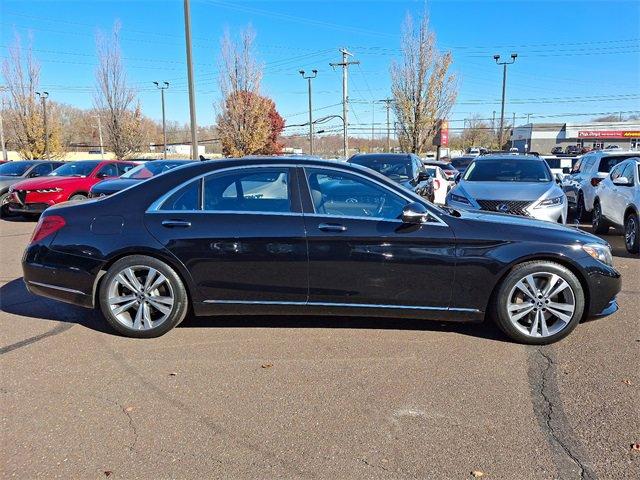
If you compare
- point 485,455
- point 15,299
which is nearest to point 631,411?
point 485,455

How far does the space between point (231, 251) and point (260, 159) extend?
35.4 inches

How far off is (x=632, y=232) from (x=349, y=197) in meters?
6.05

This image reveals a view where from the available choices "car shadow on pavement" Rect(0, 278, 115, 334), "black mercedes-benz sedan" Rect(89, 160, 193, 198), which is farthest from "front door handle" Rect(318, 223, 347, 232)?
"black mercedes-benz sedan" Rect(89, 160, 193, 198)

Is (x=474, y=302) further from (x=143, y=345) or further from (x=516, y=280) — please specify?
(x=143, y=345)

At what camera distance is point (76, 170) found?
13.1 metres

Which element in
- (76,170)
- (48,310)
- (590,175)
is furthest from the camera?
(76,170)

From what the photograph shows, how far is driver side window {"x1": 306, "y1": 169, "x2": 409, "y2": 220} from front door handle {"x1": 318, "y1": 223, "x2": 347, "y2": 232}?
126mm

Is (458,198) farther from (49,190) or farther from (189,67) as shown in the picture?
(189,67)

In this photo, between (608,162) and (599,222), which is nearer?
(599,222)

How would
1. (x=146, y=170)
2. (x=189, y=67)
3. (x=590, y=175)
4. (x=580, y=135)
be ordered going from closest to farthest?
(x=590, y=175) < (x=146, y=170) < (x=189, y=67) < (x=580, y=135)

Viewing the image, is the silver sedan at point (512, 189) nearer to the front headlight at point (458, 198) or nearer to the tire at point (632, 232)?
the front headlight at point (458, 198)

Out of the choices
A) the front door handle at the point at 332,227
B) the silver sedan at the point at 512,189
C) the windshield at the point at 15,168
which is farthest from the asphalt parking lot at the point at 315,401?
the windshield at the point at 15,168

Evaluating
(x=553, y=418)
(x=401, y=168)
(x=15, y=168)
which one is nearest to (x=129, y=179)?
(x=401, y=168)

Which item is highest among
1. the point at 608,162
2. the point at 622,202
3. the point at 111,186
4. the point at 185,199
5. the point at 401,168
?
the point at 608,162
